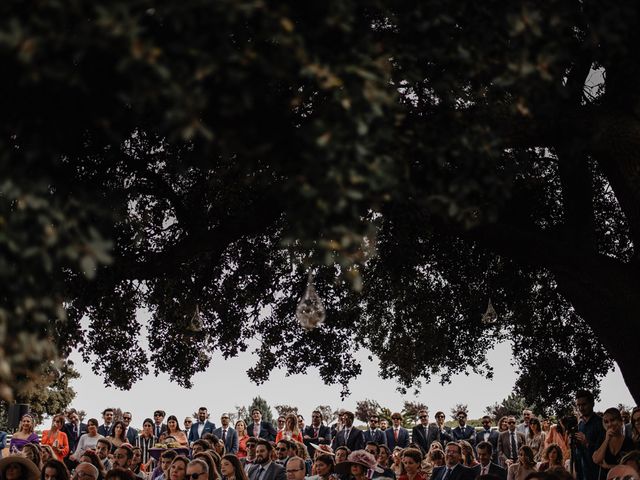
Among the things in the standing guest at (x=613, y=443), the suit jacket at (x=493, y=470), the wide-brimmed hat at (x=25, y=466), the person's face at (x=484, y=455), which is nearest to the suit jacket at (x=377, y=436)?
the suit jacket at (x=493, y=470)

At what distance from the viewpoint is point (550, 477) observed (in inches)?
271

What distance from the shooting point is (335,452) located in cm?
1359

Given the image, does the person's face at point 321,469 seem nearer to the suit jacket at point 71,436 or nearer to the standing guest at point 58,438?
the standing guest at point 58,438

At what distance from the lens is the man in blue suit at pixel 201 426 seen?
17.2m

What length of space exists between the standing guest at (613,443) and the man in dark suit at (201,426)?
32.1 ft

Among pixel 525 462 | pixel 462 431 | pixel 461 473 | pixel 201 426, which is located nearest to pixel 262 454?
pixel 461 473

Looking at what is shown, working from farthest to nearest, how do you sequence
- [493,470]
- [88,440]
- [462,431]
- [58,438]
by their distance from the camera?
[462,431]
[58,438]
[88,440]
[493,470]

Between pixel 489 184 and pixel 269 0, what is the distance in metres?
1.66

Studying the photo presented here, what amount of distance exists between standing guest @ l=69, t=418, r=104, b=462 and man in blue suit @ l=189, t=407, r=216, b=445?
2.67m

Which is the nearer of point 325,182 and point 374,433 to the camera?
point 325,182

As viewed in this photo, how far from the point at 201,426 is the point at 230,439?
29.9 inches

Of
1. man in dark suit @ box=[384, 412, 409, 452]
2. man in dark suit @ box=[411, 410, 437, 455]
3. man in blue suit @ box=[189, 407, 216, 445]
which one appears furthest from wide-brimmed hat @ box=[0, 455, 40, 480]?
man in dark suit @ box=[411, 410, 437, 455]

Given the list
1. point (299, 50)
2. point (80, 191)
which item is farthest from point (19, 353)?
point (299, 50)

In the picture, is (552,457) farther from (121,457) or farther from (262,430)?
(262,430)
